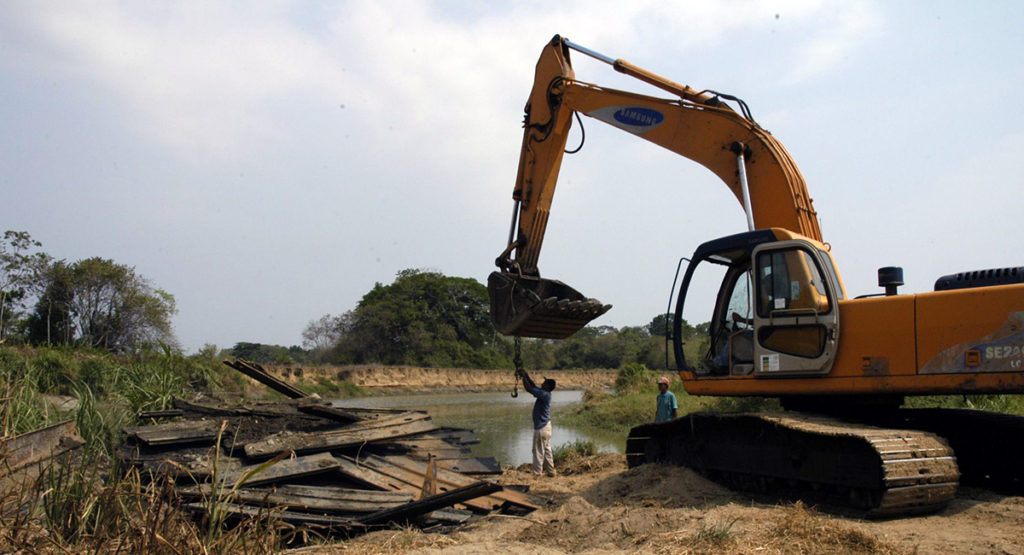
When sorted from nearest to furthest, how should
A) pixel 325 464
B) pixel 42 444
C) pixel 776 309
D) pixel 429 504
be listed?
pixel 42 444, pixel 429 504, pixel 776 309, pixel 325 464

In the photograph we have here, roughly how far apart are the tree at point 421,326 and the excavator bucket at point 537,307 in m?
40.8

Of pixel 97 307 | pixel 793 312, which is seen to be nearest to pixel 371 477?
pixel 793 312

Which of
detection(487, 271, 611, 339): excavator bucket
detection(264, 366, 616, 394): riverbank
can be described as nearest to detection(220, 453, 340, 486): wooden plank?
detection(487, 271, 611, 339): excavator bucket

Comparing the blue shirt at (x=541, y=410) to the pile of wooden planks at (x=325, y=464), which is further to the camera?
the blue shirt at (x=541, y=410)

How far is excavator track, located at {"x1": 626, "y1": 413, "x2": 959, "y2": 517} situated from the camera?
5.62 metres

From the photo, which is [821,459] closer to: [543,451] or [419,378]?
[543,451]

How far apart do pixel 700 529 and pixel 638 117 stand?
16.7ft

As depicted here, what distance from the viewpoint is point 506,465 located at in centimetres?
1153

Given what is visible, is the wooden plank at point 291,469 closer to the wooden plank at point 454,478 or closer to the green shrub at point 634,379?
the wooden plank at point 454,478

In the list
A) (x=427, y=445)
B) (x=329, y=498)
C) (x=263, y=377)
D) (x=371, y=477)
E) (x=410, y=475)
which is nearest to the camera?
(x=329, y=498)

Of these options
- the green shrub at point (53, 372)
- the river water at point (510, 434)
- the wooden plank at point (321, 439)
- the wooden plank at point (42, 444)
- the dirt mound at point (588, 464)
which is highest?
the green shrub at point (53, 372)

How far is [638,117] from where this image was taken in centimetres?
869

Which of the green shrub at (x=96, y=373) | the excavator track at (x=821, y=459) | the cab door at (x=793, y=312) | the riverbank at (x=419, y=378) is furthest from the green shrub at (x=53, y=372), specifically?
the riverbank at (x=419, y=378)

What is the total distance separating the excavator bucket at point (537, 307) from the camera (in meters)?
7.91
